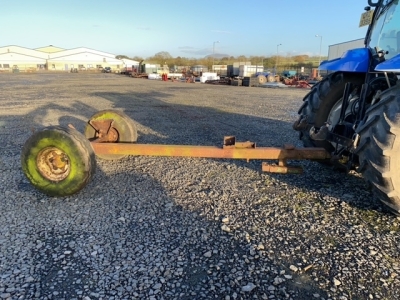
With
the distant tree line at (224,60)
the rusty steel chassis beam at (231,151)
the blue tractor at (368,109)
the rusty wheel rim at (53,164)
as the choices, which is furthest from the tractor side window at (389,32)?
the distant tree line at (224,60)

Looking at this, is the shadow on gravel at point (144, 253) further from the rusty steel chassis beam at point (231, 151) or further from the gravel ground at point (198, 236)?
the rusty steel chassis beam at point (231, 151)

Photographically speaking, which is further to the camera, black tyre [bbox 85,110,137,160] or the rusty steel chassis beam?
black tyre [bbox 85,110,137,160]

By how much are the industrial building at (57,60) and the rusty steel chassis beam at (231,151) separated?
8598 cm

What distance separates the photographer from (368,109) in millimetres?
3318

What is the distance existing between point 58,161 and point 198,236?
6.41ft

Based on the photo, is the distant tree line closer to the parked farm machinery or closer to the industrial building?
the industrial building

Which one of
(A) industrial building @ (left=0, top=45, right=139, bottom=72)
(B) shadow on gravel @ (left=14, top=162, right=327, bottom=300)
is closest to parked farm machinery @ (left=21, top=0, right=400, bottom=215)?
(B) shadow on gravel @ (left=14, top=162, right=327, bottom=300)

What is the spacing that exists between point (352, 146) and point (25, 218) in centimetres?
361

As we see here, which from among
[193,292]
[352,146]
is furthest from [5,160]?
[352,146]

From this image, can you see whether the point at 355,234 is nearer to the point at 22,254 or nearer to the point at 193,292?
the point at 193,292

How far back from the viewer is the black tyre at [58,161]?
362cm

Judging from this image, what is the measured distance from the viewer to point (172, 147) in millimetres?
4051

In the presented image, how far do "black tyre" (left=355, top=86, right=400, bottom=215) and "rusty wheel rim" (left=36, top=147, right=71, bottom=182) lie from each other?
10.9 feet

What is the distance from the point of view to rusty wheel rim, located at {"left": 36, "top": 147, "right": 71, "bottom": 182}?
12.2 feet
